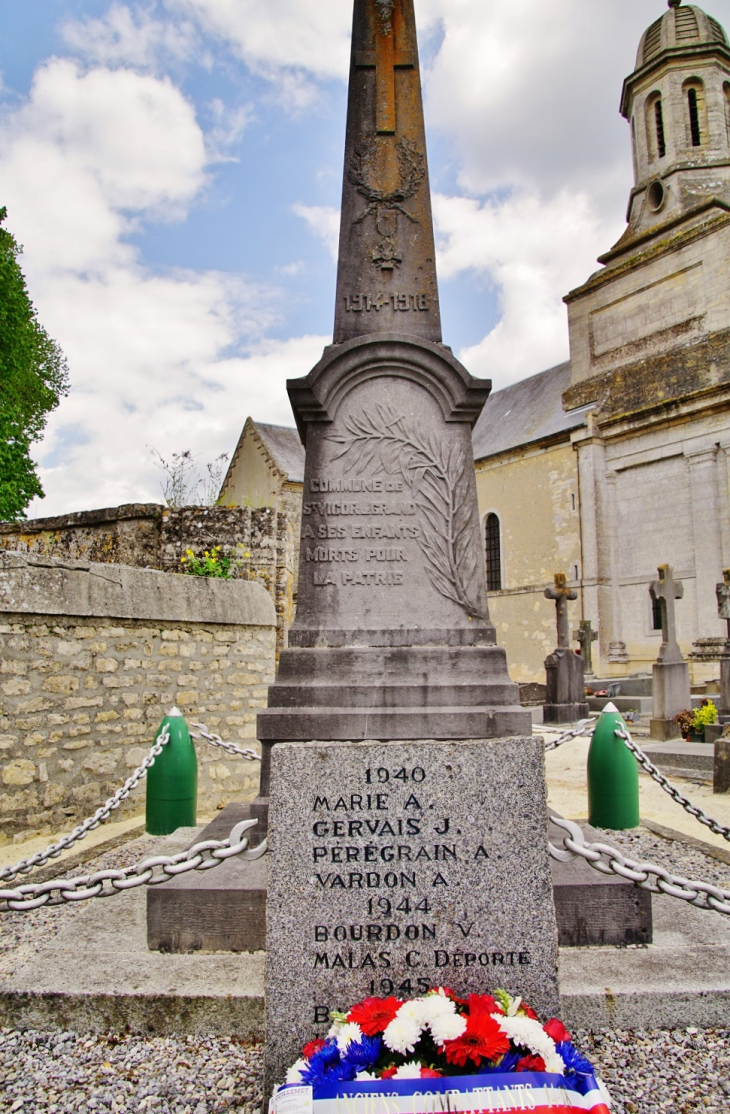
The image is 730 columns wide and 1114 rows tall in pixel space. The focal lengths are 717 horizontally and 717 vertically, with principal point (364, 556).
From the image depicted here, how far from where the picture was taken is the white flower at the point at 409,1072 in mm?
1792

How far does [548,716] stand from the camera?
13148 mm

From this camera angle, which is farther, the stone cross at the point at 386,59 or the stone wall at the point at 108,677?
the stone wall at the point at 108,677

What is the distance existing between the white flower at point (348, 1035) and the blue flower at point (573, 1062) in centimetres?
53

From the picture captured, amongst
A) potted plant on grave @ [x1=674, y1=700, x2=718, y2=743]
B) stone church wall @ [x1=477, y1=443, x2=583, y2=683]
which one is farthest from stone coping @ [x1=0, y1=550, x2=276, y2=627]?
stone church wall @ [x1=477, y1=443, x2=583, y2=683]

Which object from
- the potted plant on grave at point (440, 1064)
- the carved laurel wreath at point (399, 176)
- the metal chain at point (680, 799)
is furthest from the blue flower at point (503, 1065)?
the carved laurel wreath at point (399, 176)

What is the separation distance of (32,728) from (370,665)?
10.5 ft

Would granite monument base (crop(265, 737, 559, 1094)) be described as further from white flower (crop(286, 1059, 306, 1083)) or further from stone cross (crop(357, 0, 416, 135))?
stone cross (crop(357, 0, 416, 135))

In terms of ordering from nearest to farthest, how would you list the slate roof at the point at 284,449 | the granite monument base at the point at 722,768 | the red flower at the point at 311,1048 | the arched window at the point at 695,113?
the red flower at the point at 311,1048 → the granite monument base at the point at 722,768 → the arched window at the point at 695,113 → the slate roof at the point at 284,449

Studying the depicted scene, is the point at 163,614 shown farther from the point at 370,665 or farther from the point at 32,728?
the point at 370,665

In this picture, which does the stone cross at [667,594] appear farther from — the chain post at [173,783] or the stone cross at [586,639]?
the chain post at [173,783]

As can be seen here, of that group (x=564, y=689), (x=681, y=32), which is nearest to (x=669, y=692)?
(x=564, y=689)

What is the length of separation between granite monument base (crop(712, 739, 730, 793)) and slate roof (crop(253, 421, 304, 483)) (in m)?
18.7

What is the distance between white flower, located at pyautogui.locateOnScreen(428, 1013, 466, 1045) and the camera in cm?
184

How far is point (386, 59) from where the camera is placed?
3836mm
